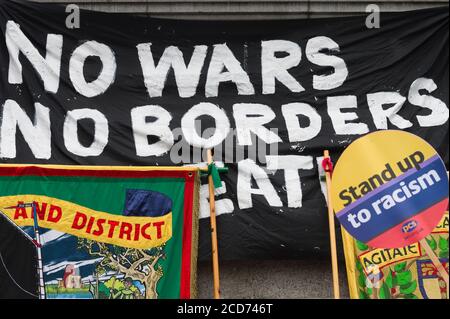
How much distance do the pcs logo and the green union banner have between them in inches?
70.0

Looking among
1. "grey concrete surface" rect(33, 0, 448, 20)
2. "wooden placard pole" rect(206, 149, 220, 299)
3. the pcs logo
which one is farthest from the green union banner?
the pcs logo

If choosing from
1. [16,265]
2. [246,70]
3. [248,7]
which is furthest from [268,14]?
[16,265]

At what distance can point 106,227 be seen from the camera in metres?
5.57

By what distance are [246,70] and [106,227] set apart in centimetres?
194

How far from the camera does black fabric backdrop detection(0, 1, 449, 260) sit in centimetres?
579

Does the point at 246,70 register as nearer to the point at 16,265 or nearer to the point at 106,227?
the point at 106,227

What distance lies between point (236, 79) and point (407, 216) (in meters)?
2.03

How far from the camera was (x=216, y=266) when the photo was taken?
18.3 feet

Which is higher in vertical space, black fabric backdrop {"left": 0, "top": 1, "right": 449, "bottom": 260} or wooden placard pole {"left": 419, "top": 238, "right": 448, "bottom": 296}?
black fabric backdrop {"left": 0, "top": 1, "right": 449, "bottom": 260}

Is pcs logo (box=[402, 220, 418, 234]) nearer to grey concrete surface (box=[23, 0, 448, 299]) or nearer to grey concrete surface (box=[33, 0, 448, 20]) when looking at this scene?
grey concrete surface (box=[23, 0, 448, 299])

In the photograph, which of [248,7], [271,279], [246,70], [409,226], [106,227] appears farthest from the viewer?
[248,7]
